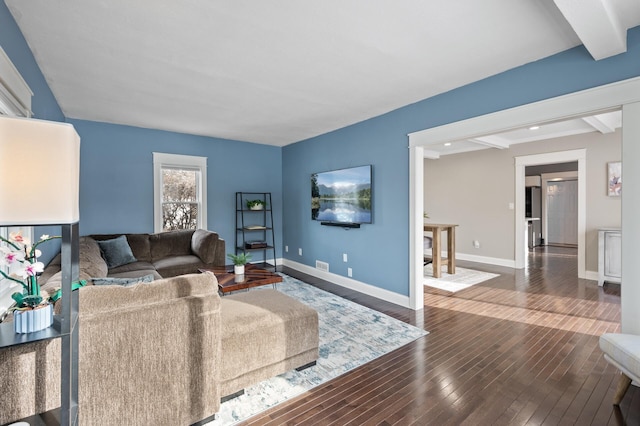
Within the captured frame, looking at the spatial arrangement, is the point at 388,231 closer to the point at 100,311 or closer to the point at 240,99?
the point at 240,99

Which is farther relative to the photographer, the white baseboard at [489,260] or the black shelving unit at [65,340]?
the white baseboard at [489,260]

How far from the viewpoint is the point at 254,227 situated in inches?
225

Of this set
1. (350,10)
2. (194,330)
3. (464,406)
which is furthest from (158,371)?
(350,10)

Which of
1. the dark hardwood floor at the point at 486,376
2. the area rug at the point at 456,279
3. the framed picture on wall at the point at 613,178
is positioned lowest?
the dark hardwood floor at the point at 486,376

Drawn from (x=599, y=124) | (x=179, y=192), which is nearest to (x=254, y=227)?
(x=179, y=192)

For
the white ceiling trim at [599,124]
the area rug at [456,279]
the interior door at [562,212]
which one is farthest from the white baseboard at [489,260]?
the interior door at [562,212]

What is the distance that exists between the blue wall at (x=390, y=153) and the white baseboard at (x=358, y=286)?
81mm

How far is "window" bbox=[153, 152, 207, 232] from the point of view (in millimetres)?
4957

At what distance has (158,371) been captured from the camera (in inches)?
61.6

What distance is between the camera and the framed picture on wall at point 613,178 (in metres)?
4.73

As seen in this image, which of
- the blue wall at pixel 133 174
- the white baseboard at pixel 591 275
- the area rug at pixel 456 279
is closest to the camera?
the blue wall at pixel 133 174

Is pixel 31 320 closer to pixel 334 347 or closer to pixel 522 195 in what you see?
pixel 334 347

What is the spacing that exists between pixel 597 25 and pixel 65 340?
3.23 meters

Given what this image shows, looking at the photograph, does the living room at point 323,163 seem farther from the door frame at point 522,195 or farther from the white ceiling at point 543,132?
the door frame at point 522,195
